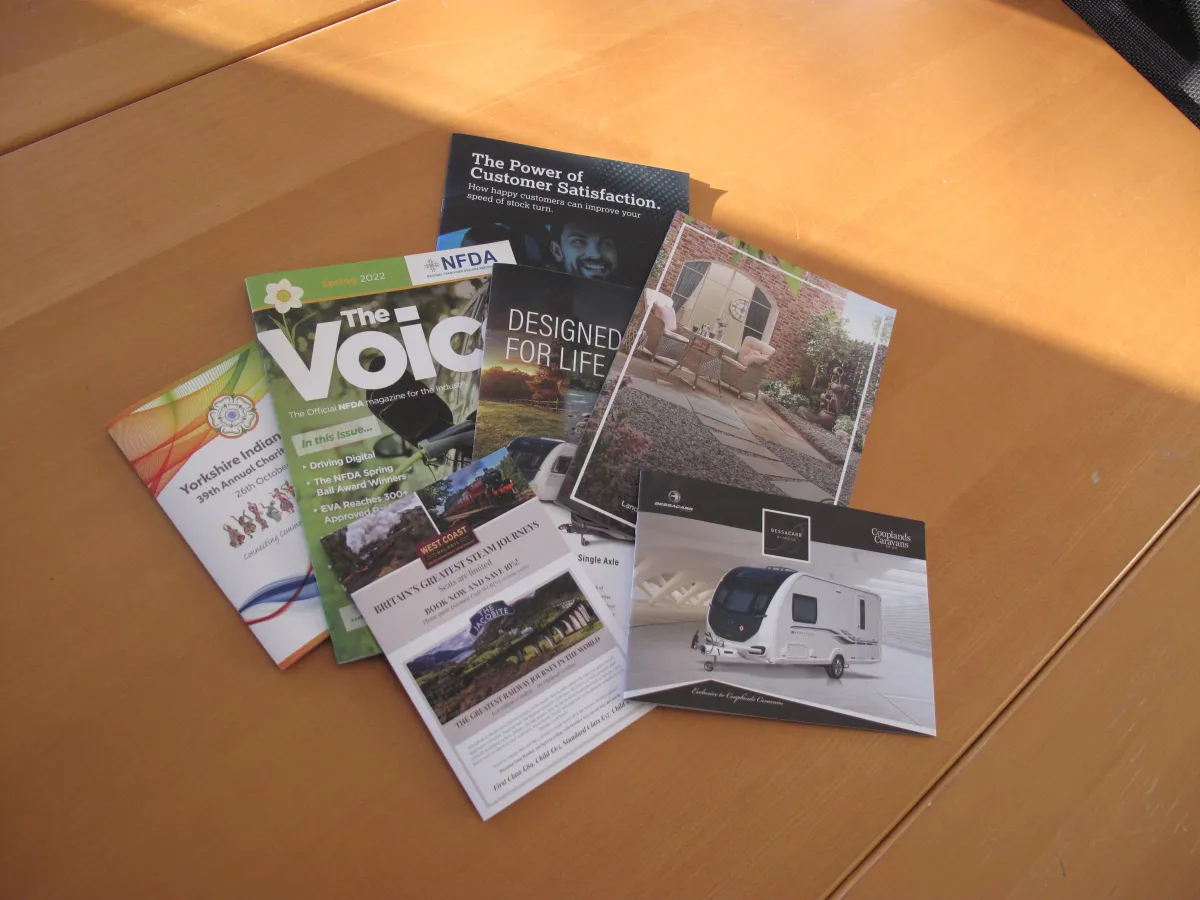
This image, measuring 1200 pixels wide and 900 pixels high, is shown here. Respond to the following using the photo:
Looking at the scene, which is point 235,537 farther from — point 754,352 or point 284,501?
point 754,352

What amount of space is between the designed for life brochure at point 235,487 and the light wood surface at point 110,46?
283mm

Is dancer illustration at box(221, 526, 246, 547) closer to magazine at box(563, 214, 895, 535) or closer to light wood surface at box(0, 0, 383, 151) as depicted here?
magazine at box(563, 214, 895, 535)

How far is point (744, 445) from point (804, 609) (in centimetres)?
14

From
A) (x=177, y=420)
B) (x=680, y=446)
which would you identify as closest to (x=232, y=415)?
(x=177, y=420)

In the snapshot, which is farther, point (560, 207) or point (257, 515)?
point (560, 207)

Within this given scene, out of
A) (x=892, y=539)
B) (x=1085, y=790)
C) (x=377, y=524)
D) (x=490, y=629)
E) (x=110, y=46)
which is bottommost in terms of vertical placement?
(x=1085, y=790)

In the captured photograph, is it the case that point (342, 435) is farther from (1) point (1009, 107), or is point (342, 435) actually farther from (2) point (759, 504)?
(1) point (1009, 107)

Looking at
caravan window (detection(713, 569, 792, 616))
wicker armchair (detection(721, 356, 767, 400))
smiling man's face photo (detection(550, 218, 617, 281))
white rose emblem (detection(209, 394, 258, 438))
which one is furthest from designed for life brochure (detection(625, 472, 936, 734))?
white rose emblem (detection(209, 394, 258, 438))

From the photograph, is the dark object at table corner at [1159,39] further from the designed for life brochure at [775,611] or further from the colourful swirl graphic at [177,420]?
the colourful swirl graphic at [177,420]

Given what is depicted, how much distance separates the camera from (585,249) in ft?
2.47

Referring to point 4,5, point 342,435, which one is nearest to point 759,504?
point 342,435

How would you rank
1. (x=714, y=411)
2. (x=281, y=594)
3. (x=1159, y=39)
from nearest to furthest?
(x=281, y=594)
(x=714, y=411)
(x=1159, y=39)

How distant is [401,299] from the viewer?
71 cm

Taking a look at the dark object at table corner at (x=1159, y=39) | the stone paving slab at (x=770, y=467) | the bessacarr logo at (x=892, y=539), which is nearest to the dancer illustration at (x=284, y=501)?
the stone paving slab at (x=770, y=467)
